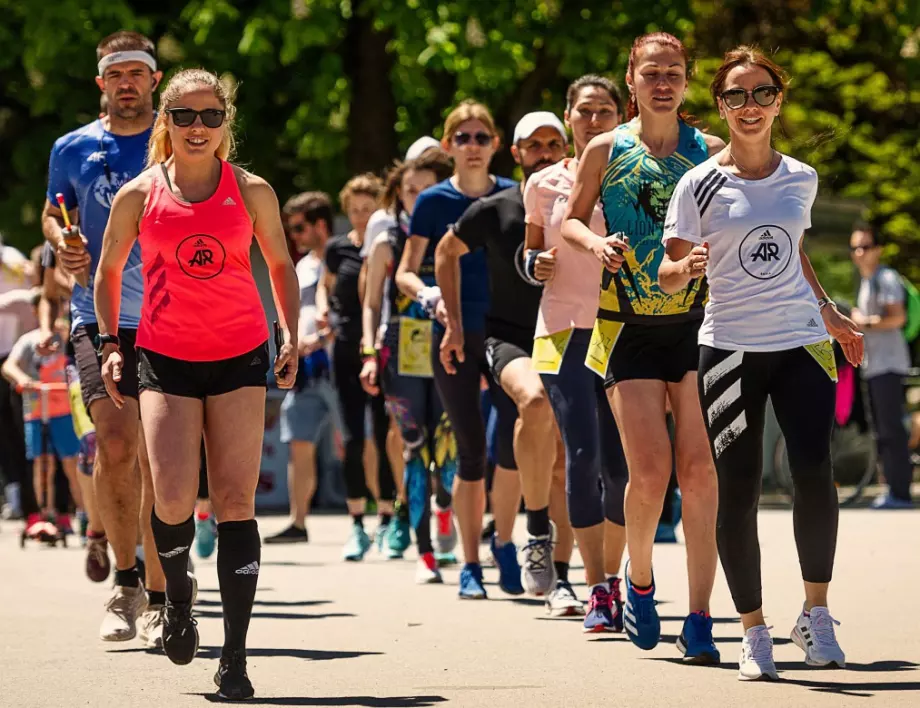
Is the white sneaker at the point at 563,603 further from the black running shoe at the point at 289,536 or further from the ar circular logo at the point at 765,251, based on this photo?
the black running shoe at the point at 289,536

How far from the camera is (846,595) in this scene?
30.1ft

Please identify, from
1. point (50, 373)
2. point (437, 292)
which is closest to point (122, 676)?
point (437, 292)

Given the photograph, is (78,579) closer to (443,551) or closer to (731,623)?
(443,551)

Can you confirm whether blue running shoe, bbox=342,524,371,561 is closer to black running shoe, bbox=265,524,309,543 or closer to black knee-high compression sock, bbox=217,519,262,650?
black running shoe, bbox=265,524,309,543

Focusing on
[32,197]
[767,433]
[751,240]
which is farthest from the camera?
[32,197]

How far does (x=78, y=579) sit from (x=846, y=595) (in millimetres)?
4254

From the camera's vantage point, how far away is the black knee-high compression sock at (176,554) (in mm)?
6797

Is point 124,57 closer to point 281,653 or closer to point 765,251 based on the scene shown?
point 281,653

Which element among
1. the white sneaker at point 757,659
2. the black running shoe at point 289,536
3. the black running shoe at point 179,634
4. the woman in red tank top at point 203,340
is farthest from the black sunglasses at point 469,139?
the black running shoe at point 289,536

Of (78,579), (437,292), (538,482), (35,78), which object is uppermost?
(35,78)

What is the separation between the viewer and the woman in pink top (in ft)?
26.9

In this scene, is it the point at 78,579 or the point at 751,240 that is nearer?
the point at 751,240

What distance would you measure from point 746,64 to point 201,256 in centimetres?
191

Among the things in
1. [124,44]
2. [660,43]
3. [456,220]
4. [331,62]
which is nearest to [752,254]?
[660,43]
